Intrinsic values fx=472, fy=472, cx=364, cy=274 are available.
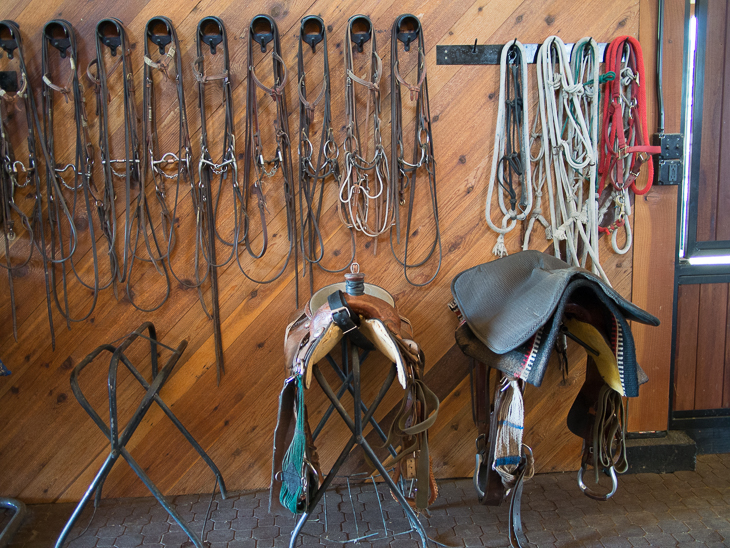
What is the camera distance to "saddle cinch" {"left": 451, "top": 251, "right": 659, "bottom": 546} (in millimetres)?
1472

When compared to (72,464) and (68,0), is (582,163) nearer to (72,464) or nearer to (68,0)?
(68,0)

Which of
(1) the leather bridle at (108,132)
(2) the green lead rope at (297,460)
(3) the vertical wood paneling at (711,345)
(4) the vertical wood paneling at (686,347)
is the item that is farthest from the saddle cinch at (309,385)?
(3) the vertical wood paneling at (711,345)

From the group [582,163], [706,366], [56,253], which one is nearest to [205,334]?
[56,253]

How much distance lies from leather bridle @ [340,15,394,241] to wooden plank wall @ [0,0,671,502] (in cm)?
6

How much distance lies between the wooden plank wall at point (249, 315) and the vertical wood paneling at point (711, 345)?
0.31 meters

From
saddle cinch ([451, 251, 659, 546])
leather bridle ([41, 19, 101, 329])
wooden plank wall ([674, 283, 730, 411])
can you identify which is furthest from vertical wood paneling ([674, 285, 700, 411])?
leather bridle ([41, 19, 101, 329])

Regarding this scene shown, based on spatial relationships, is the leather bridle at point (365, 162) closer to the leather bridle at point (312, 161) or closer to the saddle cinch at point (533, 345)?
the leather bridle at point (312, 161)

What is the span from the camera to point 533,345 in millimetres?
1517

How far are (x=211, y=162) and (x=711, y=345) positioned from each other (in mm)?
2368

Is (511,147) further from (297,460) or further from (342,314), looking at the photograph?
(297,460)

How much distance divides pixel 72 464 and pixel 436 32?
236cm

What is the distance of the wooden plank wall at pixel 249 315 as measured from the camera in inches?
72.9

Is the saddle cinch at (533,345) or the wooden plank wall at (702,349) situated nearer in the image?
the saddle cinch at (533,345)

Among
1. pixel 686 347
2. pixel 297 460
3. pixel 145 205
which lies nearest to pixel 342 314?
pixel 297 460
